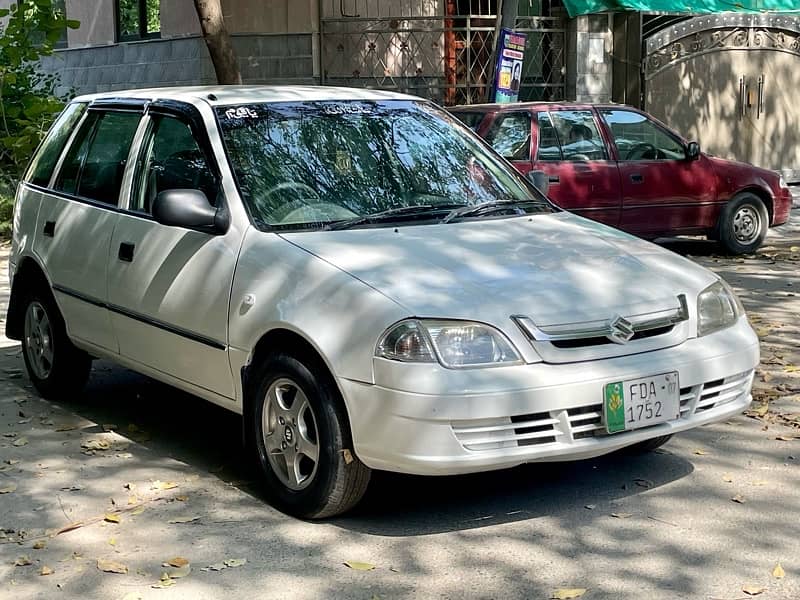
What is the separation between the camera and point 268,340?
17.6ft

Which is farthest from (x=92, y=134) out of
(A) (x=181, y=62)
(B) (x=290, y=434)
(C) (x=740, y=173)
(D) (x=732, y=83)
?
(D) (x=732, y=83)

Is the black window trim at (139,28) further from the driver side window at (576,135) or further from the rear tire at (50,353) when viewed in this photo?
the rear tire at (50,353)

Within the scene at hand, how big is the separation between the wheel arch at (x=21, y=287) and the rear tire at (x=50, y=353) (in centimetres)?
5

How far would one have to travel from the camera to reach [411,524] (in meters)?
5.22

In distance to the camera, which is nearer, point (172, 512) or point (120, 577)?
point (120, 577)

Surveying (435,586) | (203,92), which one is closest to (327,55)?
(203,92)

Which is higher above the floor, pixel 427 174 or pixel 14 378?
pixel 427 174

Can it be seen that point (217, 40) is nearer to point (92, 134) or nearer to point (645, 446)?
point (92, 134)

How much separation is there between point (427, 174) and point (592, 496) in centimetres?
173

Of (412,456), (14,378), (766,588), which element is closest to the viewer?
(766,588)

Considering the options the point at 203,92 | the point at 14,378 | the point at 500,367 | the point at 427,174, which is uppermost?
the point at 203,92

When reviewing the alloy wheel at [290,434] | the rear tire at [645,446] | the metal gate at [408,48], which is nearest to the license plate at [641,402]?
the rear tire at [645,446]

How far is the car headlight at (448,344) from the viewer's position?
4762 millimetres

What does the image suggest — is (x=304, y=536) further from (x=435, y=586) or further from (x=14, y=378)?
(x=14, y=378)
